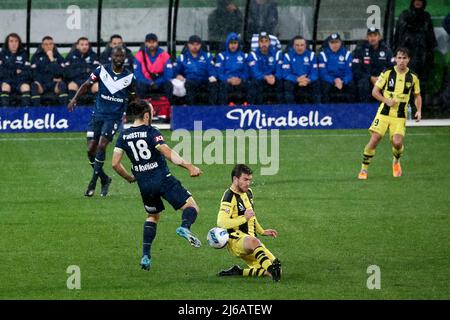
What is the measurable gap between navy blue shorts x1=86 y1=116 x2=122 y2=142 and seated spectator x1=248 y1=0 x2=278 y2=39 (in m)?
9.44

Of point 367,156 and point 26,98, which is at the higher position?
point 26,98

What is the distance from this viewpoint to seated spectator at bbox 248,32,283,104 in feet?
88.5

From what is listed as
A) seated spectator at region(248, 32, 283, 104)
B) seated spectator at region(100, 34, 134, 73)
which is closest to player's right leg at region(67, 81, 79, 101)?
seated spectator at region(100, 34, 134, 73)

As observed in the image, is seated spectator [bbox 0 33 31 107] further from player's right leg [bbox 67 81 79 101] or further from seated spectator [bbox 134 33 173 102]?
seated spectator [bbox 134 33 173 102]

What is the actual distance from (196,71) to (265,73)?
1.51m

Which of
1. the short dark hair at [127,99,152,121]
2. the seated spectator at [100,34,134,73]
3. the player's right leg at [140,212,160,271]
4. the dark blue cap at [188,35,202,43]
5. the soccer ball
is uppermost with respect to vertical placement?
the dark blue cap at [188,35,202,43]

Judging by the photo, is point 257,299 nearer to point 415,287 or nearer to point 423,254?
point 415,287

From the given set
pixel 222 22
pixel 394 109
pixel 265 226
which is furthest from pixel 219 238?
pixel 222 22

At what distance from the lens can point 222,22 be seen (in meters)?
28.1

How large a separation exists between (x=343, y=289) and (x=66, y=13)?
1720cm

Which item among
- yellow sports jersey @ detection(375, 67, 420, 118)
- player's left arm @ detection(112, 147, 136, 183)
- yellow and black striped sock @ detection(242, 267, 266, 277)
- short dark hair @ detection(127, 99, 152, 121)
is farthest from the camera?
yellow sports jersey @ detection(375, 67, 420, 118)

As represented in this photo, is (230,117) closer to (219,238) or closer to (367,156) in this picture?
(367,156)

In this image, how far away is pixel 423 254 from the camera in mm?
14219

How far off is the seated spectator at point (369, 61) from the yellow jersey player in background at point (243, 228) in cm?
1410
